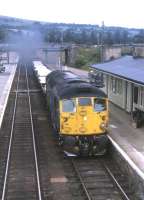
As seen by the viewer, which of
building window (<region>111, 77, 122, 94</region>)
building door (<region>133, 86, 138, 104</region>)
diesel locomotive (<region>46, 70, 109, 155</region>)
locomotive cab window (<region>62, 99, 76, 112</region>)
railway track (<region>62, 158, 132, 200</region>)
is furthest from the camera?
building window (<region>111, 77, 122, 94</region>)

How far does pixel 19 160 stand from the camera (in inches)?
658

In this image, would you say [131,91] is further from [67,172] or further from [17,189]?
[17,189]

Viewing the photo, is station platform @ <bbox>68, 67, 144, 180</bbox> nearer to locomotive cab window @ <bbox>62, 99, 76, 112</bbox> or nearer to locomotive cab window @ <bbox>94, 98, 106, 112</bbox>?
locomotive cab window @ <bbox>94, 98, 106, 112</bbox>

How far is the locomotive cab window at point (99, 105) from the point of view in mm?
16984

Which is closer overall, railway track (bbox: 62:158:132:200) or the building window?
railway track (bbox: 62:158:132:200)

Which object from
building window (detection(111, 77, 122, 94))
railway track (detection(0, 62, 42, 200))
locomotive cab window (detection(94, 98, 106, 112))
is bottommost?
railway track (detection(0, 62, 42, 200))

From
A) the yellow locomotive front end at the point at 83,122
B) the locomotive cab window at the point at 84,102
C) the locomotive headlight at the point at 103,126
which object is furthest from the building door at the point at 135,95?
the locomotive cab window at the point at 84,102

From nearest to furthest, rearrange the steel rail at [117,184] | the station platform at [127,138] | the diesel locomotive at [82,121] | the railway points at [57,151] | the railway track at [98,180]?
1. the steel rail at [117,184]
2. the railway track at [98,180]
3. the railway points at [57,151]
4. the station platform at [127,138]
5. the diesel locomotive at [82,121]

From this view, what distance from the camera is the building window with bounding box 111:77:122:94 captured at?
1067 inches

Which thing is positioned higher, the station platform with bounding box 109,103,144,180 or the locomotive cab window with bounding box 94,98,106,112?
the locomotive cab window with bounding box 94,98,106,112

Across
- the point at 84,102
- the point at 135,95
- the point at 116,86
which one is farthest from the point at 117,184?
the point at 116,86

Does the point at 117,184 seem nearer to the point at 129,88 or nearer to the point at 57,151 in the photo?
the point at 57,151

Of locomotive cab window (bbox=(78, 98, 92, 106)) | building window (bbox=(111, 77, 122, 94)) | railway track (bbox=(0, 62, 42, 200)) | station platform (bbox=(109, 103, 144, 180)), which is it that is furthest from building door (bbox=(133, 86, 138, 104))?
locomotive cab window (bbox=(78, 98, 92, 106))

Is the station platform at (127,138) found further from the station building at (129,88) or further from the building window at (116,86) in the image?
the building window at (116,86)
